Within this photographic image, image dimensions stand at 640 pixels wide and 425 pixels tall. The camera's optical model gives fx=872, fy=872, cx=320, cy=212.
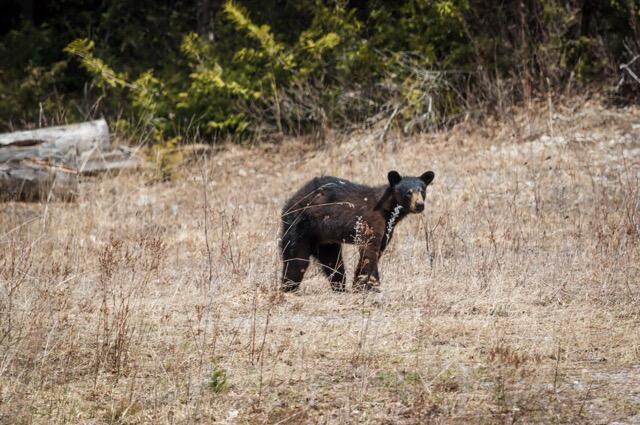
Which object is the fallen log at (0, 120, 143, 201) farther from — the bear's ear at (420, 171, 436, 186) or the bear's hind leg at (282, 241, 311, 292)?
the bear's ear at (420, 171, 436, 186)

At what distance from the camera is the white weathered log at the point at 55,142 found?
40.0 feet

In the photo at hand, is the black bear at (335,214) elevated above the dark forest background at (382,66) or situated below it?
below

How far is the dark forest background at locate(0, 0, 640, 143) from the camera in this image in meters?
14.4

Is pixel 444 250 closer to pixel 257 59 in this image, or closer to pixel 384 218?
pixel 384 218

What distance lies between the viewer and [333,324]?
20.4 ft

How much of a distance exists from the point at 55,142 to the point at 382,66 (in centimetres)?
562

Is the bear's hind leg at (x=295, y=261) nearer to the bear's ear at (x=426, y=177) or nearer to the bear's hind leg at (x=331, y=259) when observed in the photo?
the bear's hind leg at (x=331, y=259)

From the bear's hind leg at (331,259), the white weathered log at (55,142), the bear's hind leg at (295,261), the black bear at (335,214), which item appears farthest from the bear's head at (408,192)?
the white weathered log at (55,142)

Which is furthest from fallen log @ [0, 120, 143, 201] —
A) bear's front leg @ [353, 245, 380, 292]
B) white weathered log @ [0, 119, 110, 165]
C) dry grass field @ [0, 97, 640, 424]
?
bear's front leg @ [353, 245, 380, 292]

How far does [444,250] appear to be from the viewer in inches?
328

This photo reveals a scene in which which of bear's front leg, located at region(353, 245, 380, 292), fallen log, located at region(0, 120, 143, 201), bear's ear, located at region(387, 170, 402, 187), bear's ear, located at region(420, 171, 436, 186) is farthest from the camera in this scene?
fallen log, located at region(0, 120, 143, 201)

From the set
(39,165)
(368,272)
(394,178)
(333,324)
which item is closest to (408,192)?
(394,178)

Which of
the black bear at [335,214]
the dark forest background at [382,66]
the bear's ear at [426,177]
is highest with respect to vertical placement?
the dark forest background at [382,66]

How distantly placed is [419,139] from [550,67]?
2.43 metres
